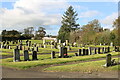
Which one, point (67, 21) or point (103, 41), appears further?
point (67, 21)

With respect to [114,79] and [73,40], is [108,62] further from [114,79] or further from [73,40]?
[73,40]

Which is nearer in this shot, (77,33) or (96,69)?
(96,69)

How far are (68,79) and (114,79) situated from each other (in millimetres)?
2898

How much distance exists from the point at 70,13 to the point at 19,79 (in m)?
96.4

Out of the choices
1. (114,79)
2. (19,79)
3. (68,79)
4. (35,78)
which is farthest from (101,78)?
(19,79)

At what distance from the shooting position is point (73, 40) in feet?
218

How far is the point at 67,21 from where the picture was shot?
102 meters

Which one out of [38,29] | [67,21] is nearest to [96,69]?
[67,21]

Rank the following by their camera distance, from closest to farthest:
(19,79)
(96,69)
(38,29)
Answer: (19,79), (96,69), (38,29)

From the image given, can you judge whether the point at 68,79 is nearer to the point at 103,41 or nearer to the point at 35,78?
the point at 35,78

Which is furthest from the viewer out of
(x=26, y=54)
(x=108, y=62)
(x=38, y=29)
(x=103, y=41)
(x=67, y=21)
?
(x=38, y=29)

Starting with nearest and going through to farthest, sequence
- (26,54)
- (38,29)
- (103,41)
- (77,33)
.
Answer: (26,54)
(103,41)
(77,33)
(38,29)

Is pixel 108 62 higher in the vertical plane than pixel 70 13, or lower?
lower

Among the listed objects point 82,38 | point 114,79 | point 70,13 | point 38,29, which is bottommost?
point 114,79
